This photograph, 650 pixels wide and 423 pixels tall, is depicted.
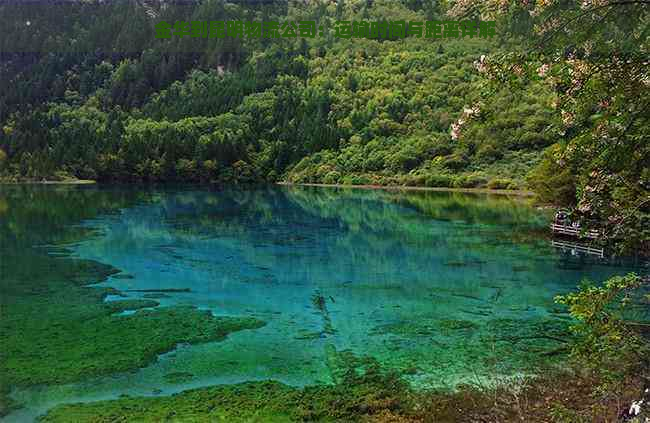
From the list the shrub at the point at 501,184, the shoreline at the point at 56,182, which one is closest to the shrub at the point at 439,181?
the shrub at the point at 501,184

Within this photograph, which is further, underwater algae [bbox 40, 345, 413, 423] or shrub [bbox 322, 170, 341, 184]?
shrub [bbox 322, 170, 341, 184]

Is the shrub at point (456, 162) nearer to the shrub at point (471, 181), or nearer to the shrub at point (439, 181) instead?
the shrub at point (439, 181)

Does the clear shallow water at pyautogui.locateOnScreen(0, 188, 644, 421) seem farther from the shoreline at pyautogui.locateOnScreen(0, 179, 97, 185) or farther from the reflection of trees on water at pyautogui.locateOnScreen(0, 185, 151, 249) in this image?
the shoreline at pyautogui.locateOnScreen(0, 179, 97, 185)

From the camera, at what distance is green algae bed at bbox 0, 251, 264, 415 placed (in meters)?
14.1

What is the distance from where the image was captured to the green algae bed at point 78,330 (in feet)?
46.4

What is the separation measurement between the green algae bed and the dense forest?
9.73m

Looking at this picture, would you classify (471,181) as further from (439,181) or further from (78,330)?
(78,330)

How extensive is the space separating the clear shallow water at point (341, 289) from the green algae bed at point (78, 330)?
65 cm

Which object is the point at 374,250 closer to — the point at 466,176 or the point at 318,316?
the point at 318,316

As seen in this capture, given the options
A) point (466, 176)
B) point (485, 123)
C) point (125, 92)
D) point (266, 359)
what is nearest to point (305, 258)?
point (266, 359)

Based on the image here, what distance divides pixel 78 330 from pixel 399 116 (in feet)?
418

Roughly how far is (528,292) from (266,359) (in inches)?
483

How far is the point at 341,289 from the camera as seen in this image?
23.7 meters

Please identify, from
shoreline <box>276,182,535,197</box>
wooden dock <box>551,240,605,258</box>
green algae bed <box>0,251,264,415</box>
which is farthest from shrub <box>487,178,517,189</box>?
green algae bed <box>0,251,264,415</box>
